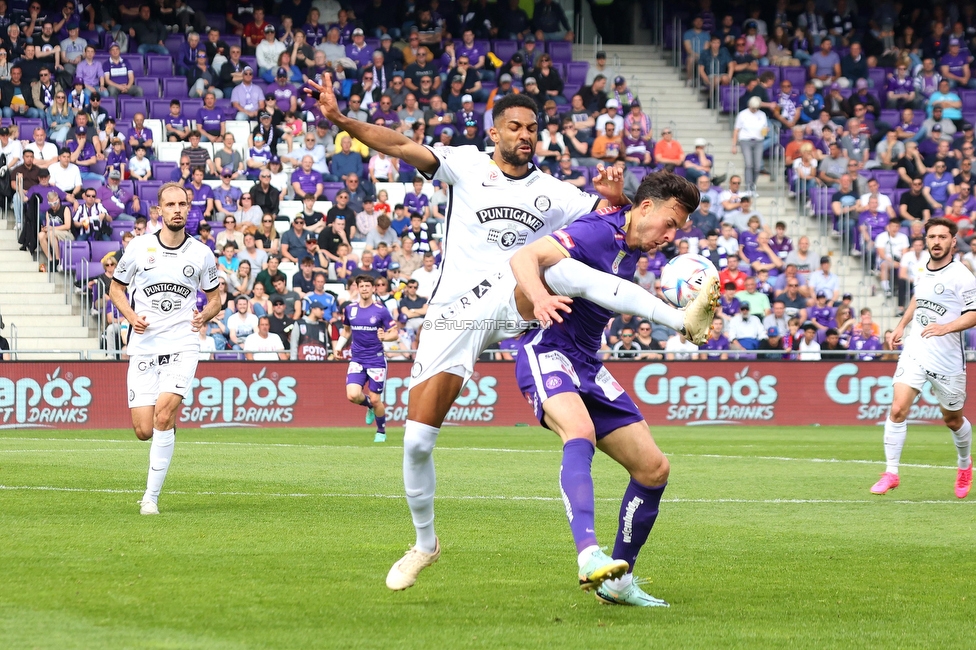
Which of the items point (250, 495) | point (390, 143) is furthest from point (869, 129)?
point (390, 143)

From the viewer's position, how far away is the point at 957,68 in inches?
1276

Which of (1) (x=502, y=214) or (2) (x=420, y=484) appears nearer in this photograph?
(2) (x=420, y=484)

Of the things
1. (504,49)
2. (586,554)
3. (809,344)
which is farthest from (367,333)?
(586,554)

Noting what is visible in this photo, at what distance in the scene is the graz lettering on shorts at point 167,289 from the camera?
11180mm

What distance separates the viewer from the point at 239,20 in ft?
98.6

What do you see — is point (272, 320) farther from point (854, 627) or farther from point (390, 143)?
point (854, 627)

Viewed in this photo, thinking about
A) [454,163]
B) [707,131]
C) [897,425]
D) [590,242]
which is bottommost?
[897,425]

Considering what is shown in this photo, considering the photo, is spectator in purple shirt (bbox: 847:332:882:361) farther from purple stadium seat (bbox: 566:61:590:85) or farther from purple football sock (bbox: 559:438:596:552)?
purple football sock (bbox: 559:438:596:552)

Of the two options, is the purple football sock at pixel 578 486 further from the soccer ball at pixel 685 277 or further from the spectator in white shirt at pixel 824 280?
the spectator in white shirt at pixel 824 280

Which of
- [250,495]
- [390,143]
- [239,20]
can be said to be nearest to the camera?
[390,143]

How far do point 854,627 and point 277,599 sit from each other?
2.80 metres

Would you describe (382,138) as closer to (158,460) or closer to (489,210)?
(489,210)

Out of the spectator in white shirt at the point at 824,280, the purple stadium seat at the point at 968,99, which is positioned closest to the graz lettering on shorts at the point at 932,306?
the spectator in white shirt at the point at 824,280

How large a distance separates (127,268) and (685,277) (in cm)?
644
